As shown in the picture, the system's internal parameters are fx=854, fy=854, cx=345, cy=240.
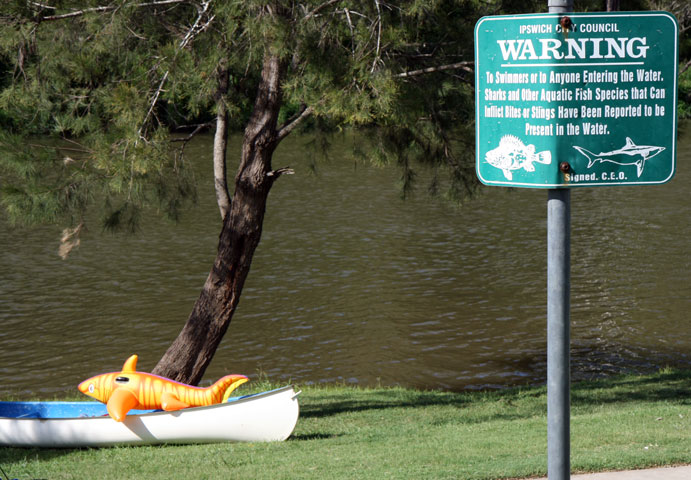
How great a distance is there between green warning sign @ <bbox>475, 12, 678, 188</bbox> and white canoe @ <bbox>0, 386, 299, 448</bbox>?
4874 millimetres

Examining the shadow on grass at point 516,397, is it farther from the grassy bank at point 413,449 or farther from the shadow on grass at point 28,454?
the shadow on grass at point 28,454

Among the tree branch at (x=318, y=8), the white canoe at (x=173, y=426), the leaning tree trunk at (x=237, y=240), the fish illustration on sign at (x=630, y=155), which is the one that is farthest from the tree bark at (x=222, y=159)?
the fish illustration on sign at (x=630, y=155)

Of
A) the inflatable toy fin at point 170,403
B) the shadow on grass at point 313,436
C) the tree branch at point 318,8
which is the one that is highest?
the tree branch at point 318,8

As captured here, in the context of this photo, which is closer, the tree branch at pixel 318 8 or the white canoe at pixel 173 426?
the tree branch at pixel 318 8

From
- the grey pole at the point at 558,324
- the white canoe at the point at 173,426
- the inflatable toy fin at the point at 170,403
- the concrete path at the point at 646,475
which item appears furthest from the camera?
the inflatable toy fin at the point at 170,403

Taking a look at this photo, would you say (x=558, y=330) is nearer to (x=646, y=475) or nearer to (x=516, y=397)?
(x=646, y=475)

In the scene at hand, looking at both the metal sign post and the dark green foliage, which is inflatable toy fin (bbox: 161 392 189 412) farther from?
the metal sign post

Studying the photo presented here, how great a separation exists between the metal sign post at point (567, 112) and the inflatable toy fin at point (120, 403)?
5.36 m

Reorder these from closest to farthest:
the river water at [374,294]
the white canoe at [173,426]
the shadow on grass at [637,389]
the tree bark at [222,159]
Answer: the white canoe at [173,426], the tree bark at [222,159], the shadow on grass at [637,389], the river water at [374,294]

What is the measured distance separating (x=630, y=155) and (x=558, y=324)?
0.68 metres

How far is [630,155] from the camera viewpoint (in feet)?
10.3

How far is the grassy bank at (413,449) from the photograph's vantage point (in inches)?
242

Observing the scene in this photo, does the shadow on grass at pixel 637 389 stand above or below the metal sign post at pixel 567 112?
below

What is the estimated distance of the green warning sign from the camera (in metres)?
3.04
